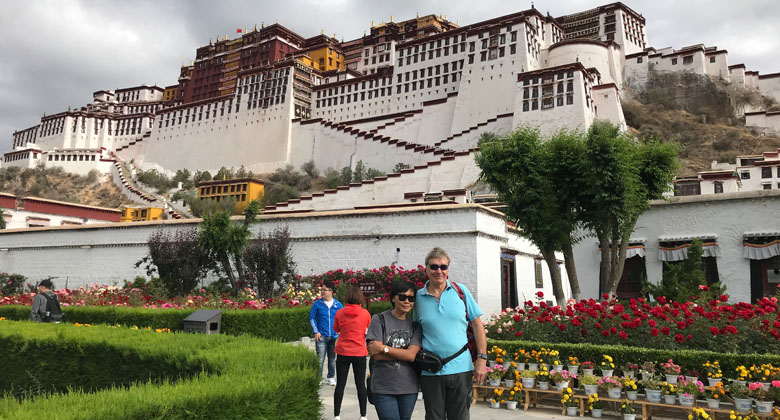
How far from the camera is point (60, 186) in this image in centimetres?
6706

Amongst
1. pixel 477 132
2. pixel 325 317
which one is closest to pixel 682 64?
pixel 477 132

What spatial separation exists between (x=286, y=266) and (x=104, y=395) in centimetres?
1306

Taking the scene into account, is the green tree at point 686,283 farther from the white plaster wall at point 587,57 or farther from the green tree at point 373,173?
the white plaster wall at point 587,57

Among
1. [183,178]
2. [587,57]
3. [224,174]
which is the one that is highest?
[587,57]

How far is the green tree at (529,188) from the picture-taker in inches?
535

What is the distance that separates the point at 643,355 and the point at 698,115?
5580 cm

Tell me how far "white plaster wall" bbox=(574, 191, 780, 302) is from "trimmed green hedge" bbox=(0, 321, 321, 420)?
1413 centimetres

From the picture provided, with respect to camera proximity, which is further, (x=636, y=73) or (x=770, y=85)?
(x=636, y=73)

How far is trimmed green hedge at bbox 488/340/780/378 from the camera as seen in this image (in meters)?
6.36

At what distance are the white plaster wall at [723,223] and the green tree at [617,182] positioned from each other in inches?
78.1

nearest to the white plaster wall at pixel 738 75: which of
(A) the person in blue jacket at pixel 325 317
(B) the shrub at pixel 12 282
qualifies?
(A) the person in blue jacket at pixel 325 317

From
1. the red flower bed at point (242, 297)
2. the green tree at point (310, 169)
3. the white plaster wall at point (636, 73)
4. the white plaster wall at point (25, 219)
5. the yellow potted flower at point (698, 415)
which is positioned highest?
the white plaster wall at point (636, 73)

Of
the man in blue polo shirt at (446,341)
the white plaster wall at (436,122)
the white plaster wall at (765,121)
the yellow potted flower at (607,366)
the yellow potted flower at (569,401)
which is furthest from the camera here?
the white plaster wall at (436,122)

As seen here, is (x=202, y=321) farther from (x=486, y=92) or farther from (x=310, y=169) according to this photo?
(x=310, y=169)
